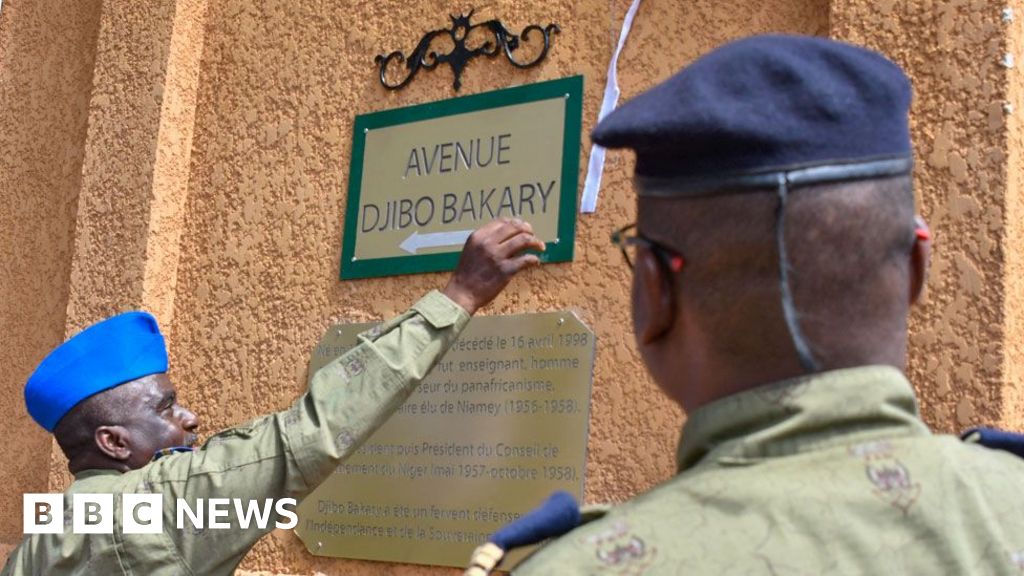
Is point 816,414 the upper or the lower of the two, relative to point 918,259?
lower

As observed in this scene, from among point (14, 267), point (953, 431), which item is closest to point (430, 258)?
point (953, 431)

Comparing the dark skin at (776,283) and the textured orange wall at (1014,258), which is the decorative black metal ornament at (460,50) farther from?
the dark skin at (776,283)

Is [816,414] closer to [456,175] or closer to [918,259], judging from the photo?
[918,259]

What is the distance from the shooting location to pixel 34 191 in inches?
176

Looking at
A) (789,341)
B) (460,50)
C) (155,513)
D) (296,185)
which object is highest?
(460,50)

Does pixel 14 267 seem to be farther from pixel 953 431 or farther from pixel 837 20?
pixel 953 431

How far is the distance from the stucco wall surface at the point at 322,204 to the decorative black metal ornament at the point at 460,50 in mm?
24

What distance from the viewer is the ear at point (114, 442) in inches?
107

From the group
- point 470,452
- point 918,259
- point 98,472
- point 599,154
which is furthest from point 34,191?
point 918,259

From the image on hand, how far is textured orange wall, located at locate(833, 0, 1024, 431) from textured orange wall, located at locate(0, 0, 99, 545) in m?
2.94

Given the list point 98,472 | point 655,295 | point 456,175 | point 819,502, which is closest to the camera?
point 819,502

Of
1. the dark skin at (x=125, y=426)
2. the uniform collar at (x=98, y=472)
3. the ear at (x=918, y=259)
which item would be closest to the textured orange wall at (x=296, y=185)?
the dark skin at (x=125, y=426)

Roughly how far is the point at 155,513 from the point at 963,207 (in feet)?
5.44

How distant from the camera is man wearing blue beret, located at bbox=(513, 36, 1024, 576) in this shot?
42.1 inches
